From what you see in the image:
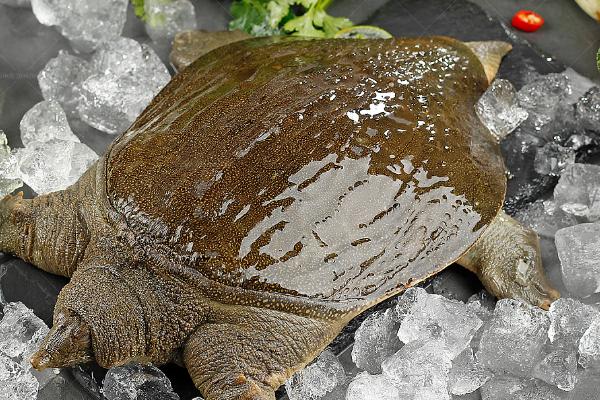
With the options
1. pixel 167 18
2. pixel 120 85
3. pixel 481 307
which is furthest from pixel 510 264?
pixel 167 18

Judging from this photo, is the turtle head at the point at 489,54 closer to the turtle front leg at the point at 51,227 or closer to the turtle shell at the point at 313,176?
the turtle shell at the point at 313,176

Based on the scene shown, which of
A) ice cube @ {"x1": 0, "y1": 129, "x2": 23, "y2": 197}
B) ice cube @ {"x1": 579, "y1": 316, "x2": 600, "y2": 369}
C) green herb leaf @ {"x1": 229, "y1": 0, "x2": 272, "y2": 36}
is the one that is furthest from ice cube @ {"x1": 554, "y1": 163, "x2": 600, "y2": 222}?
ice cube @ {"x1": 0, "y1": 129, "x2": 23, "y2": 197}

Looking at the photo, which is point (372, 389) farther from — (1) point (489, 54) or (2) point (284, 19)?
(2) point (284, 19)

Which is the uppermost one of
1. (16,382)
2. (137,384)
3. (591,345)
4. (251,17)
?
(251,17)

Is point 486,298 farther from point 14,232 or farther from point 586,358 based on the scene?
point 14,232

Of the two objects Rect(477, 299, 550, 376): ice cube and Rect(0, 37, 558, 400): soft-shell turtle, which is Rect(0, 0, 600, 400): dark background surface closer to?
Rect(0, 37, 558, 400): soft-shell turtle

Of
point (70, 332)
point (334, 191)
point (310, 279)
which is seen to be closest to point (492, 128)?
point (334, 191)
